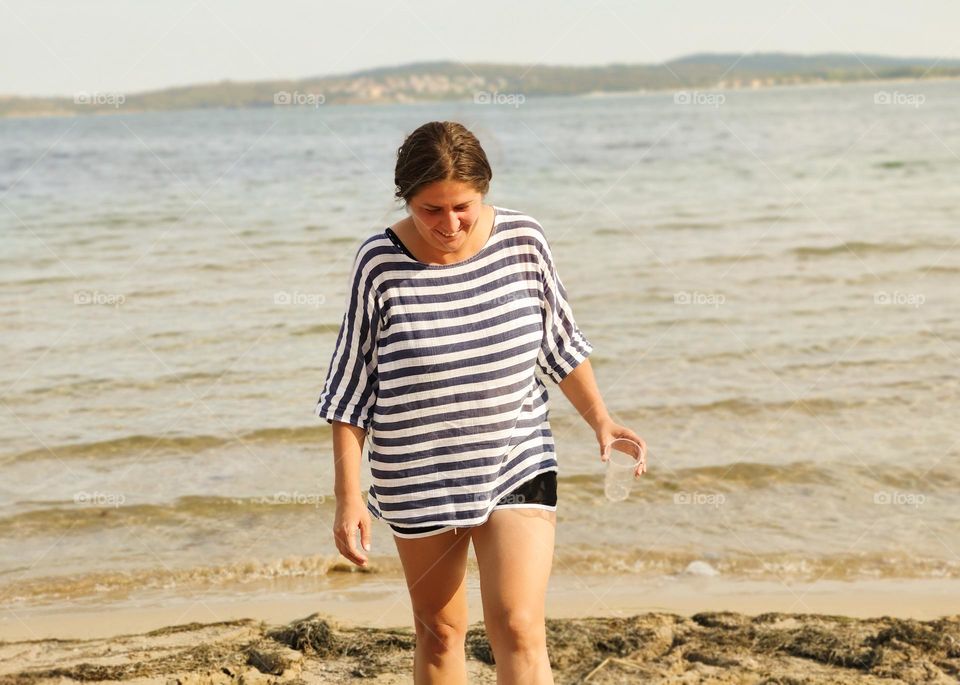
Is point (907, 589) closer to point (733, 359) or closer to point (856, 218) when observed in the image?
point (733, 359)

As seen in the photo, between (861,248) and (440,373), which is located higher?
(861,248)

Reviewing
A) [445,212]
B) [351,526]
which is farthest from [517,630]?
[445,212]

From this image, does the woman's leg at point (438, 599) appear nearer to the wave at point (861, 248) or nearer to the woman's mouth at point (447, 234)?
the woman's mouth at point (447, 234)

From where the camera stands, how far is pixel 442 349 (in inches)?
110

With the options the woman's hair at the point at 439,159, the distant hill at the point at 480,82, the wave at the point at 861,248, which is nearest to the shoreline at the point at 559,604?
the woman's hair at the point at 439,159

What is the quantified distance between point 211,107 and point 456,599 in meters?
73.3

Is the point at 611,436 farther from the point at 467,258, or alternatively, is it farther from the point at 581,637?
the point at 581,637

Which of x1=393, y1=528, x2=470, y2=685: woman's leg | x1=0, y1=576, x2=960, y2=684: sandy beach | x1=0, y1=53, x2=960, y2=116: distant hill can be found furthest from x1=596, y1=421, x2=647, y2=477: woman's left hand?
x1=0, y1=53, x2=960, y2=116: distant hill

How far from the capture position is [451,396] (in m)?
2.81

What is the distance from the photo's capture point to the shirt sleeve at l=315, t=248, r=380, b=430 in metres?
2.81

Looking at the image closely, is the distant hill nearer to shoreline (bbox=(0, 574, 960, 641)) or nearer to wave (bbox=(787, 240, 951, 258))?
wave (bbox=(787, 240, 951, 258))

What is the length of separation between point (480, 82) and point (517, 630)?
6205 centimetres

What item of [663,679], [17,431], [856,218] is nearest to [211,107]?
[856,218]

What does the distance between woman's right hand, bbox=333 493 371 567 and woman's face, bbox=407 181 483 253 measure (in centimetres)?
70
